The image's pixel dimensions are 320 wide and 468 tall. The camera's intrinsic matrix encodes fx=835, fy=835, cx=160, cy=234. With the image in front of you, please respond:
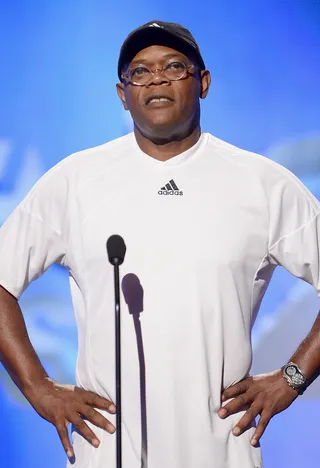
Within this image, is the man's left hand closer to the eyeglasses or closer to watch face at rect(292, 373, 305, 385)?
watch face at rect(292, 373, 305, 385)

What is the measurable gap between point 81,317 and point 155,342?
241 millimetres

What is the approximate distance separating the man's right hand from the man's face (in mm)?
689

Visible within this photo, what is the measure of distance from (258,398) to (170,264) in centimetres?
40

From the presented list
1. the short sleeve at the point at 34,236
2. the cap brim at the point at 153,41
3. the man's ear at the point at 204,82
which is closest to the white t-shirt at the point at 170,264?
the short sleeve at the point at 34,236

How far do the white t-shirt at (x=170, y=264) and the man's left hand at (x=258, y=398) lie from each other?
23 millimetres

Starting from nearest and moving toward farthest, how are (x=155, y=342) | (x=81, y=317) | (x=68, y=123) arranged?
1. (x=155, y=342)
2. (x=81, y=317)
3. (x=68, y=123)

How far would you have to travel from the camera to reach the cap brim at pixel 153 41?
215cm

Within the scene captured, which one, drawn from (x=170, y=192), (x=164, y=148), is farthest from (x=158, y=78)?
(x=170, y=192)

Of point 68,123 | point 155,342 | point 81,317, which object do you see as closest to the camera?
point 155,342

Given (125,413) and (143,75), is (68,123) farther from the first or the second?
(125,413)

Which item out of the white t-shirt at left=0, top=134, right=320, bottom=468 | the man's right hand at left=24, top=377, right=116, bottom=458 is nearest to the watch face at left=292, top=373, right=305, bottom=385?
the white t-shirt at left=0, top=134, right=320, bottom=468

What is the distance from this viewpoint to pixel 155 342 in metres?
1.98

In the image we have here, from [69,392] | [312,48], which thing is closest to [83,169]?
[69,392]

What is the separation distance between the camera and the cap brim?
2154 millimetres
